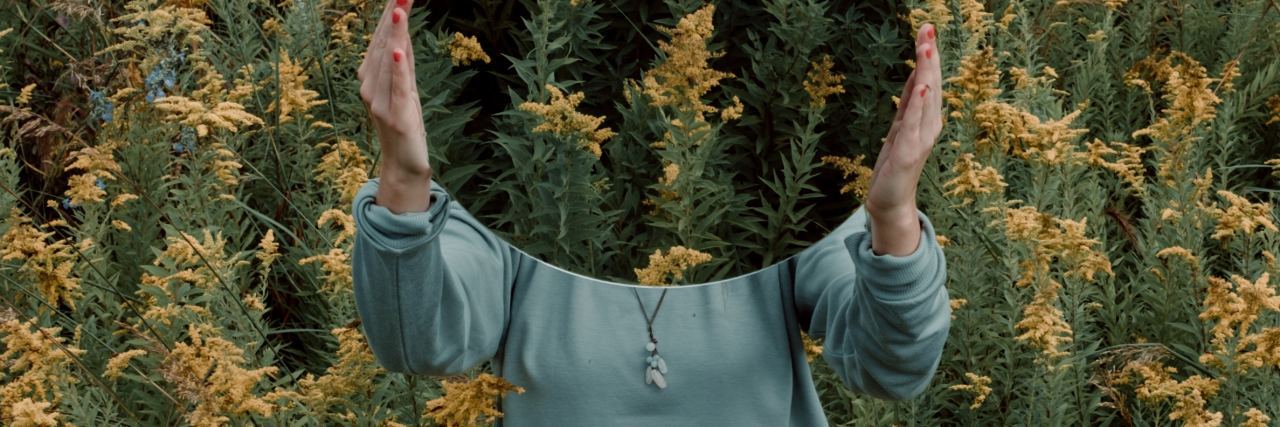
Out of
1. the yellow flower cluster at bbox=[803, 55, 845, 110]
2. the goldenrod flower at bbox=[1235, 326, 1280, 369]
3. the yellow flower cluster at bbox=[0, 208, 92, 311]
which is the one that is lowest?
the yellow flower cluster at bbox=[0, 208, 92, 311]

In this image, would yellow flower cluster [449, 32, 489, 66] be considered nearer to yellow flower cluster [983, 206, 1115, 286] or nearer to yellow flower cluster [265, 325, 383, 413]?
yellow flower cluster [265, 325, 383, 413]

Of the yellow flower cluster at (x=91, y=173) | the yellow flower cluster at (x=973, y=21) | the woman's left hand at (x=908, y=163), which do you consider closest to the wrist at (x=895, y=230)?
the woman's left hand at (x=908, y=163)

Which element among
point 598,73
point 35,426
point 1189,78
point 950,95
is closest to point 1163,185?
point 1189,78

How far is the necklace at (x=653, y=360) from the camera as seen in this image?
1709 millimetres

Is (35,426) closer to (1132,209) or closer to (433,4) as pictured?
(433,4)

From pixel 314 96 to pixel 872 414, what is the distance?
50.1 inches

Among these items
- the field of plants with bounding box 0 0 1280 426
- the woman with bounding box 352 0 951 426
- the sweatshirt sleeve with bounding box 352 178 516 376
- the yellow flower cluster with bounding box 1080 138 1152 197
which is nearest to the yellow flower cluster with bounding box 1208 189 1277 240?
the field of plants with bounding box 0 0 1280 426

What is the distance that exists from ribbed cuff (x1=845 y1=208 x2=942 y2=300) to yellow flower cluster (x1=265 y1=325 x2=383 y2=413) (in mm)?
1180

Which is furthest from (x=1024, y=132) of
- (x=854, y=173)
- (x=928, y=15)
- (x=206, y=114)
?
(x=206, y=114)

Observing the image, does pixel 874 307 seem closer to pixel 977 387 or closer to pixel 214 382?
pixel 214 382

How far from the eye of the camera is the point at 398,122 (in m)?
1.45

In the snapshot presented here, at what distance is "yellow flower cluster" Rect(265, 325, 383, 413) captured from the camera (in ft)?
8.08

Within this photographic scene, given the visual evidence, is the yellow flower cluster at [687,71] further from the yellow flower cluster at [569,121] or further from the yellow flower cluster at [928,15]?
the yellow flower cluster at [928,15]

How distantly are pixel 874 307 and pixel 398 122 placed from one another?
1.74 ft
